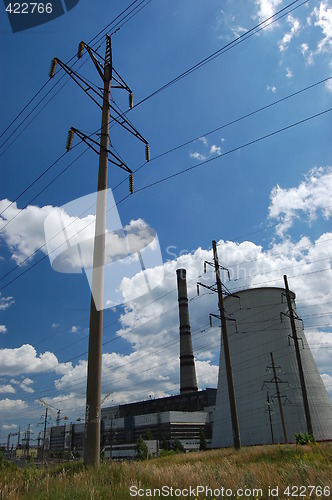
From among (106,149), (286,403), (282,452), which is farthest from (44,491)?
(286,403)

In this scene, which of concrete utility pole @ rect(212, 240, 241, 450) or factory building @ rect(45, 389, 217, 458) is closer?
concrete utility pole @ rect(212, 240, 241, 450)

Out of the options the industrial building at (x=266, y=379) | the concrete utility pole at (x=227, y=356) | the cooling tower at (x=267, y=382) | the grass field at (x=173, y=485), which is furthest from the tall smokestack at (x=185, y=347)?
the grass field at (x=173, y=485)

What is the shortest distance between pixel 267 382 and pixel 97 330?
111 feet

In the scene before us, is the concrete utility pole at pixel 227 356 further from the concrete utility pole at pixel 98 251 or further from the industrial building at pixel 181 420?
the industrial building at pixel 181 420

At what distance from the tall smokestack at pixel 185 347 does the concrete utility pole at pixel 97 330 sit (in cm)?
6510

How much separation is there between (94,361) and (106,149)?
581 cm

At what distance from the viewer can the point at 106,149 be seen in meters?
10.2

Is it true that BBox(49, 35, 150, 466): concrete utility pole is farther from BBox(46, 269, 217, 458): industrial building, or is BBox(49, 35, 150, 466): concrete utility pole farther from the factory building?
BBox(46, 269, 217, 458): industrial building

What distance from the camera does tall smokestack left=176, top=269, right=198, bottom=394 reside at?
71562mm

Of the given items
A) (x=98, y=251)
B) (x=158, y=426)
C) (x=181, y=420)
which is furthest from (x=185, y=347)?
(x=98, y=251)

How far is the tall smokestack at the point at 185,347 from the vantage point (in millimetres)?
71562

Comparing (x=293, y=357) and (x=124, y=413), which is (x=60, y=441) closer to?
(x=124, y=413)

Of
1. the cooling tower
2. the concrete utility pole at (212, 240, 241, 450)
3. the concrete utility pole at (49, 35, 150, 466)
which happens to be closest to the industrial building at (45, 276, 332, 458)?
the cooling tower

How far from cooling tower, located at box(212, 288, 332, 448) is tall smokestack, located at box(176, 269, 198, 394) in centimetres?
3211
